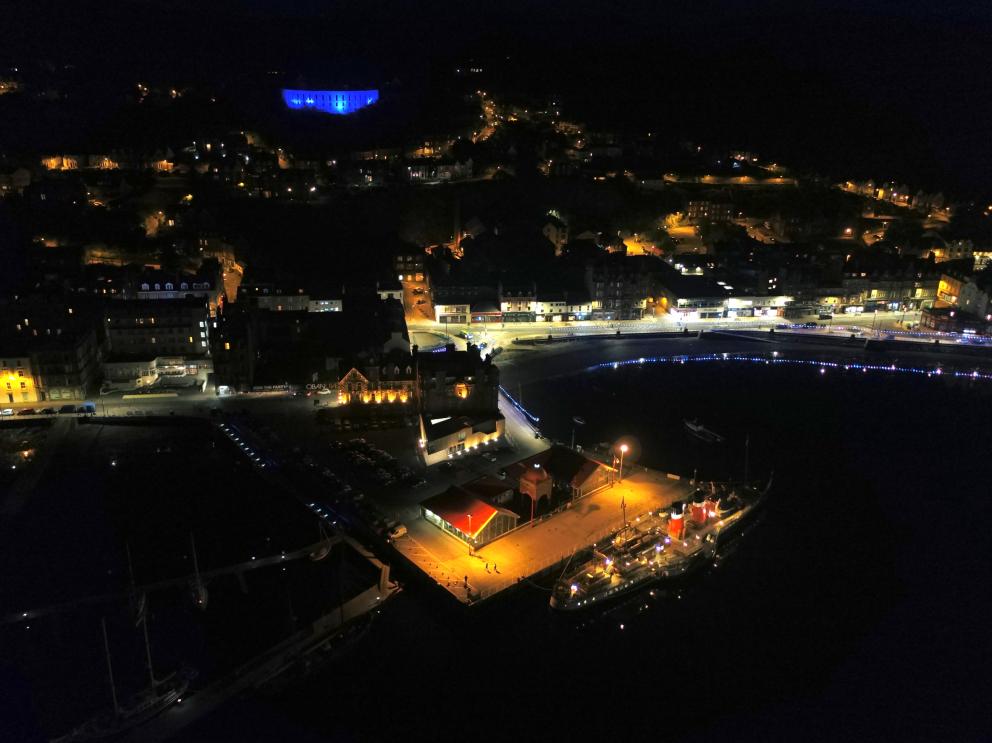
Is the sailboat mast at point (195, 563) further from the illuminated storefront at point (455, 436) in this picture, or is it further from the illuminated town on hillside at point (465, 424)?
the illuminated storefront at point (455, 436)

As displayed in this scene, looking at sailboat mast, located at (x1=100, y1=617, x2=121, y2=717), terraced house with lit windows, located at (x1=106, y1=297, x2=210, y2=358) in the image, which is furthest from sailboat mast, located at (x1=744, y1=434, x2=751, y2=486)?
terraced house with lit windows, located at (x1=106, y1=297, x2=210, y2=358)

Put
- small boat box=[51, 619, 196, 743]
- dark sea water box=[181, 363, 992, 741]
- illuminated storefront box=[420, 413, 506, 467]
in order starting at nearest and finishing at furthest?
small boat box=[51, 619, 196, 743] → dark sea water box=[181, 363, 992, 741] → illuminated storefront box=[420, 413, 506, 467]

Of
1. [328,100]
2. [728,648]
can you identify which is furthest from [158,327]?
[328,100]

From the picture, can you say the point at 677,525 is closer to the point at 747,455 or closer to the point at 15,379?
the point at 747,455

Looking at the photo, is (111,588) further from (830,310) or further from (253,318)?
(830,310)

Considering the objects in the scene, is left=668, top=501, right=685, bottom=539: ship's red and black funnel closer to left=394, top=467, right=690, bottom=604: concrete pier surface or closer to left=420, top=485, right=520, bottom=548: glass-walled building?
left=394, top=467, right=690, bottom=604: concrete pier surface

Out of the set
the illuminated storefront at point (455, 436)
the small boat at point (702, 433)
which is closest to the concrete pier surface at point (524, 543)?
the illuminated storefront at point (455, 436)

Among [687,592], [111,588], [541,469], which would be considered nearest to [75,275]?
[111,588]
